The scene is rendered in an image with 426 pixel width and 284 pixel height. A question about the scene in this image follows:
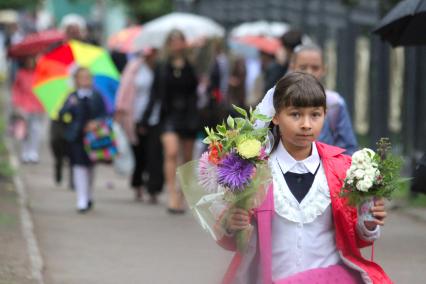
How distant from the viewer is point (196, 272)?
9.24m

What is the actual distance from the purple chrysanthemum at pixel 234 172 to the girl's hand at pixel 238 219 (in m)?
0.09

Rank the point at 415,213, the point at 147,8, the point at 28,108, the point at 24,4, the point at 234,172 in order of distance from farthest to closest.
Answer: the point at 24,4 < the point at 147,8 < the point at 28,108 < the point at 415,213 < the point at 234,172

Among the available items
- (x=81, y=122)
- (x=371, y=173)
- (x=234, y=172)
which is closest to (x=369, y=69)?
(x=81, y=122)

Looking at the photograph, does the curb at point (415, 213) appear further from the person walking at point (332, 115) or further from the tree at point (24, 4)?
the tree at point (24, 4)

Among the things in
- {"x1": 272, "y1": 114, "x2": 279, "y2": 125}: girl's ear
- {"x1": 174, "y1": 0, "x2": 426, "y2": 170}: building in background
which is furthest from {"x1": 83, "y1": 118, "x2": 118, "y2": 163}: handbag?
{"x1": 272, "y1": 114, "x2": 279, "y2": 125}: girl's ear

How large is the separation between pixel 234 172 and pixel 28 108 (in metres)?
14.5

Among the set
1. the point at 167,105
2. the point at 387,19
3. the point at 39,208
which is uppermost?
the point at 387,19

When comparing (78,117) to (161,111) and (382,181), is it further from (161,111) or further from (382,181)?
(382,181)

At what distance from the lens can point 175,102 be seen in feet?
43.9

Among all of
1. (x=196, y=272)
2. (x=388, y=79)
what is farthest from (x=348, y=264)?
(x=388, y=79)

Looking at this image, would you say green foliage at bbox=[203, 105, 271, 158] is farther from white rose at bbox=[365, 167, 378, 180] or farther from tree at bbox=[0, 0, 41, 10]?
tree at bbox=[0, 0, 41, 10]

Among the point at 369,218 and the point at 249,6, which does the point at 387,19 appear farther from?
the point at 249,6

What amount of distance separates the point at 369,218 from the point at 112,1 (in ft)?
106

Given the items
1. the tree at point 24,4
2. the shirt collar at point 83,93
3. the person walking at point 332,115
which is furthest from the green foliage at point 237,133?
the tree at point 24,4
